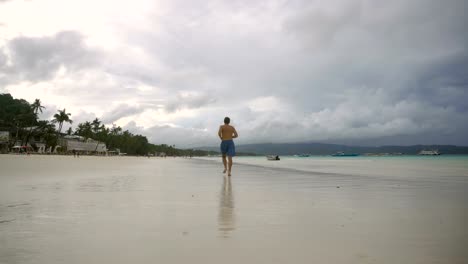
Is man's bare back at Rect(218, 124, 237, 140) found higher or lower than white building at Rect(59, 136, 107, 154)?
lower

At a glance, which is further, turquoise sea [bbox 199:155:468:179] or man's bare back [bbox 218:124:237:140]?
turquoise sea [bbox 199:155:468:179]

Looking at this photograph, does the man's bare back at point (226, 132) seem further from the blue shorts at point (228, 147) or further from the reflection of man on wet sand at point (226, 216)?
the reflection of man on wet sand at point (226, 216)

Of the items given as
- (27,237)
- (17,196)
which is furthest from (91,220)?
(17,196)

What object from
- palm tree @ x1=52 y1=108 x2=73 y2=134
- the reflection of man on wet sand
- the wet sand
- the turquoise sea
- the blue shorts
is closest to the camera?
the wet sand

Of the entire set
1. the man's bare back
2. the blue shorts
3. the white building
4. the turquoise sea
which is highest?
the white building

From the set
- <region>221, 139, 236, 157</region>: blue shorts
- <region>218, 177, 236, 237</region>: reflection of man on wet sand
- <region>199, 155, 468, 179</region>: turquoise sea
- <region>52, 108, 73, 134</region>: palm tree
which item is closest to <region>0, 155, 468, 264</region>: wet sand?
<region>218, 177, 236, 237</region>: reflection of man on wet sand

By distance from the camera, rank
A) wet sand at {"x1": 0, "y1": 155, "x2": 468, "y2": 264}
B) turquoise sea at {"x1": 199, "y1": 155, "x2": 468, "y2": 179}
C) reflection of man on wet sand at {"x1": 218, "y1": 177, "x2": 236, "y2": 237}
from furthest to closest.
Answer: turquoise sea at {"x1": 199, "y1": 155, "x2": 468, "y2": 179}, reflection of man on wet sand at {"x1": 218, "y1": 177, "x2": 236, "y2": 237}, wet sand at {"x1": 0, "y1": 155, "x2": 468, "y2": 264}

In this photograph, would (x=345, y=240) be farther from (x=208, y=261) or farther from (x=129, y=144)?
(x=129, y=144)

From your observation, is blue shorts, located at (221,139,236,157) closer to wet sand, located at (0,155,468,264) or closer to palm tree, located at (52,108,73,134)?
wet sand, located at (0,155,468,264)

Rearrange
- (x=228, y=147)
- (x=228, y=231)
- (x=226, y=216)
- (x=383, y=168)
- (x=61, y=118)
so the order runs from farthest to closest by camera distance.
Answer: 1. (x=61, y=118)
2. (x=383, y=168)
3. (x=228, y=147)
4. (x=226, y=216)
5. (x=228, y=231)

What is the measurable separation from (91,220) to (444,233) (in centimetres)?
378

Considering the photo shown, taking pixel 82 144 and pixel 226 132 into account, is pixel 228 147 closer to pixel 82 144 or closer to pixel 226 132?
pixel 226 132

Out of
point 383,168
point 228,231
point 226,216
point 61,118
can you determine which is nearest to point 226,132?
point 226,216

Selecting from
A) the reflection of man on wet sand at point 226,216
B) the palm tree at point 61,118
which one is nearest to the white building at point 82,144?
the palm tree at point 61,118
